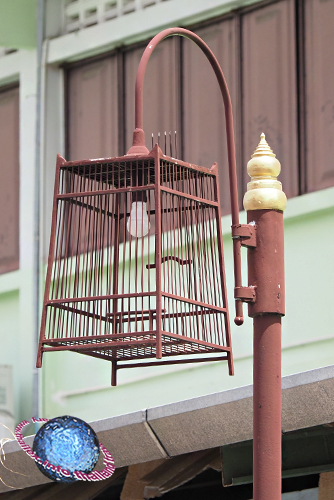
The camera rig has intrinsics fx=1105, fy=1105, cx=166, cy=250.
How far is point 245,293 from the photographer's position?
4133 millimetres

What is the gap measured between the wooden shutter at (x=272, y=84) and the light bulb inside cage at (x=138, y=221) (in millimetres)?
3627

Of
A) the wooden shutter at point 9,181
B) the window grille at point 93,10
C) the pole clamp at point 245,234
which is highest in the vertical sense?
the window grille at point 93,10

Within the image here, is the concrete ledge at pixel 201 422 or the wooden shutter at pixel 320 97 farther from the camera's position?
the wooden shutter at pixel 320 97

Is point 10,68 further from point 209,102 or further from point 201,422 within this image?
point 201,422

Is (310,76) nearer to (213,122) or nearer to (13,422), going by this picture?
(213,122)

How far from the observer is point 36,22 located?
9.36 meters

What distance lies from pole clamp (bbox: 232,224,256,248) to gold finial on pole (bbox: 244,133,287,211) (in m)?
0.10

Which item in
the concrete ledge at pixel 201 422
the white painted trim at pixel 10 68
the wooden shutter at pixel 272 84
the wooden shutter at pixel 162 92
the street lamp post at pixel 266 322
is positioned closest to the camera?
the street lamp post at pixel 266 322

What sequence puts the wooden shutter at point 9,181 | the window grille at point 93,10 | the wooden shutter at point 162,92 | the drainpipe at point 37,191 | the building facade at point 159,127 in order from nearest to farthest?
the building facade at point 159,127 → the wooden shutter at point 162,92 → the drainpipe at point 37,191 → the window grille at point 93,10 → the wooden shutter at point 9,181

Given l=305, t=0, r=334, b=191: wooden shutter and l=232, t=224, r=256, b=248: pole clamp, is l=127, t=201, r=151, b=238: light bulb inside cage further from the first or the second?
l=305, t=0, r=334, b=191: wooden shutter

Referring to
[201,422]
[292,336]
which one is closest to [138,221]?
[201,422]

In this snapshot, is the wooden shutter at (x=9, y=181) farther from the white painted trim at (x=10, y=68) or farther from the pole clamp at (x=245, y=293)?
the pole clamp at (x=245, y=293)

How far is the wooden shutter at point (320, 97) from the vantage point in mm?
7520

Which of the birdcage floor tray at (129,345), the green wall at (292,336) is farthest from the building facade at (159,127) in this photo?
the birdcage floor tray at (129,345)
